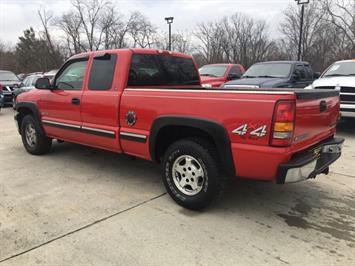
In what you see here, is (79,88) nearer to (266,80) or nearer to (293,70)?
(266,80)

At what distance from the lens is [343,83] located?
26.6 feet

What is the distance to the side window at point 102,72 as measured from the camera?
185 inches

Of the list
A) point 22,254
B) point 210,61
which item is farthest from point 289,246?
point 210,61

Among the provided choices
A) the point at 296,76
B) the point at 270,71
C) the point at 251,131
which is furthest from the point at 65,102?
the point at 296,76

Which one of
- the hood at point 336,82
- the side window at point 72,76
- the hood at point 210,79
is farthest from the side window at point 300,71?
the side window at point 72,76

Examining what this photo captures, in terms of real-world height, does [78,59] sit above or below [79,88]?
above

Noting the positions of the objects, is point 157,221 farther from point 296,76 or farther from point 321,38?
point 321,38

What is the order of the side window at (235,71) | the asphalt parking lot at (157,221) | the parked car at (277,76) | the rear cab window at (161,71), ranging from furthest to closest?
the side window at (235,71)
the parked car at (277,76)
the rear cab window at (161,71)
the asphalt parking lot at (157,221)

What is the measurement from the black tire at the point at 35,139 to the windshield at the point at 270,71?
653 centimetres

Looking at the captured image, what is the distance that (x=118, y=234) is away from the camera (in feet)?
11.1

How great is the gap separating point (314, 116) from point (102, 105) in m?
2.67

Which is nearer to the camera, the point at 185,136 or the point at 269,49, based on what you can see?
the point at 185,136

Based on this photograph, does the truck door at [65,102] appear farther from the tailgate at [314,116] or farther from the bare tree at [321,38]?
the bare tree at [321,38]

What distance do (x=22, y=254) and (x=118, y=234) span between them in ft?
2.82
